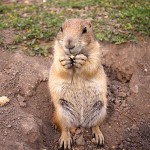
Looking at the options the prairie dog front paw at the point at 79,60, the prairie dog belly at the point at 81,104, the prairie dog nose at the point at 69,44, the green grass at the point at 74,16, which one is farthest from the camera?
the green grass at the point at 74,16

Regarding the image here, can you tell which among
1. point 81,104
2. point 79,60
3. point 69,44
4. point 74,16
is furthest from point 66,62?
point 74,16

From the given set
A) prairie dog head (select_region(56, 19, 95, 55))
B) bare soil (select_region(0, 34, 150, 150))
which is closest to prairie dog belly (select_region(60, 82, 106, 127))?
bare soil (select_region(0, 34, 150, 150))

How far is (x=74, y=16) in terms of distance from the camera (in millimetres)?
7629

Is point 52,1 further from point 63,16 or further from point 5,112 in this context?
point 5,112

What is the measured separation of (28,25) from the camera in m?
7.48

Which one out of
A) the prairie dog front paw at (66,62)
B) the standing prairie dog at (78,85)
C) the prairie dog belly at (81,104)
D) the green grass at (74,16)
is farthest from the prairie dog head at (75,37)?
the green grass at (74,16)

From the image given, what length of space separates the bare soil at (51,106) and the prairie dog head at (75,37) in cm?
110

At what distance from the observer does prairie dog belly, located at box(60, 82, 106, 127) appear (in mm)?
5641

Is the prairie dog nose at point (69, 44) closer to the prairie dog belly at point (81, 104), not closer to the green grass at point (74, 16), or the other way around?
the prairie dog belly at point (81, 104)

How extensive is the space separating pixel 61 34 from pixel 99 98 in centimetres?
110

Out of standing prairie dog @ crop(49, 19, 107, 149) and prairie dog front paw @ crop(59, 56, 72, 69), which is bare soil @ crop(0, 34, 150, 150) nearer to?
standing prairie dog @ crop(49, 19, 107, 149)

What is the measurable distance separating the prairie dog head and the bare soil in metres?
1.10

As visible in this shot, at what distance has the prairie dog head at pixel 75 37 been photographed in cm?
516

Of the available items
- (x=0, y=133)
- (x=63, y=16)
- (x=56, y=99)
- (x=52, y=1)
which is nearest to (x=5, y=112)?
(x=0, y=133)
